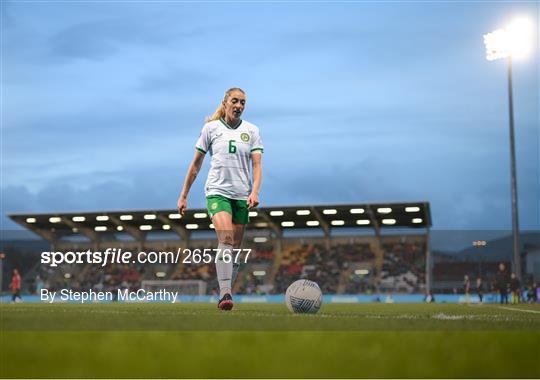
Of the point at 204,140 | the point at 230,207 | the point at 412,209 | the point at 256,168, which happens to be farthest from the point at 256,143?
the point at 412,209

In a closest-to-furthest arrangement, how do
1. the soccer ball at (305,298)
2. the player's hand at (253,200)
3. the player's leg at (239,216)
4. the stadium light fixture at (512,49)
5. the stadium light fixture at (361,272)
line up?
the player's hand at (253,200) < the soccer ball at (305,298) < the player's leg at (239,216) < the stadium light fixture at (512,49) < the stadium light fixture at (361,272)

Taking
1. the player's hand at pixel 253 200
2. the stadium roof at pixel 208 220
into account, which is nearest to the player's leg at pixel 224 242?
the player's hand at pixel 253 200

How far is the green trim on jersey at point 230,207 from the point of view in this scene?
8.26 meters

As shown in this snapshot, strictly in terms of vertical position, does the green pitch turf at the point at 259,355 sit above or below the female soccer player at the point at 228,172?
below

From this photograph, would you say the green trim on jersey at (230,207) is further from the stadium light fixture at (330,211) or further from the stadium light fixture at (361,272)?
the stadium light fixture at (361,272)

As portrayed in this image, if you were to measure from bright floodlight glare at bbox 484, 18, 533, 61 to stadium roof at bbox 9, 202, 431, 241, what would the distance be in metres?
11.1

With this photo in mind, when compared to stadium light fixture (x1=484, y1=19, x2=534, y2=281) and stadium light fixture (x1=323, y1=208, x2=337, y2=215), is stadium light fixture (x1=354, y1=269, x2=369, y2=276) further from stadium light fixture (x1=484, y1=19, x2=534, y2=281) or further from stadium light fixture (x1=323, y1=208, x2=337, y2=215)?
stadium light fixture (x1=484, y1=19, x2=534, y2=281)

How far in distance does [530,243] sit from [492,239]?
872cm

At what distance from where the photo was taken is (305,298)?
26.7ft

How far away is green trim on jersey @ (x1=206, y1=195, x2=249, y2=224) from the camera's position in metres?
8.26

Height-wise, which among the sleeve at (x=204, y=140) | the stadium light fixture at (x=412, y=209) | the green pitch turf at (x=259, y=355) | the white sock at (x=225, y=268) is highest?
the stadium light fixture at (x=412, y=209)

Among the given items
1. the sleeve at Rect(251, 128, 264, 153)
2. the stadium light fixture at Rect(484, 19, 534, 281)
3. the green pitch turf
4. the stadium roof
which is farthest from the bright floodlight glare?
the green pitch turf

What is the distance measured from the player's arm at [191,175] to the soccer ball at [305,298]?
1.72 meters

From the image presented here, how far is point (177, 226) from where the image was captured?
161 feet
